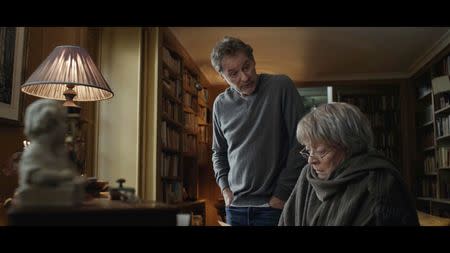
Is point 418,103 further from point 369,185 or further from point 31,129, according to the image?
point 31,129

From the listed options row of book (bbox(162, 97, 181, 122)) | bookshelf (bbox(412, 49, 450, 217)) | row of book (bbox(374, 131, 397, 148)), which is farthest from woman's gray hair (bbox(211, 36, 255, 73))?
row of book (bbox(374, 131, 397, 148))

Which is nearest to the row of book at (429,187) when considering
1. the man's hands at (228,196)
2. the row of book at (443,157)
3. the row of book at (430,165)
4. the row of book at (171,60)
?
the row of book at (430,165)

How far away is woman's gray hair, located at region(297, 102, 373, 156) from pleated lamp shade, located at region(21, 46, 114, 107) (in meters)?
0.94

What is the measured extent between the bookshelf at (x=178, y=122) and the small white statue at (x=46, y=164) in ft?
9.48

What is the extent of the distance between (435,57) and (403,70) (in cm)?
110

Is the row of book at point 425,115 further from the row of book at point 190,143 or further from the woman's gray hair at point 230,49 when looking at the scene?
the woman's gray hair at point 230,49

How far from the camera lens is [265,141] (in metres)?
1.62

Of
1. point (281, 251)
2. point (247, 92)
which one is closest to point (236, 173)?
point (247, 92)

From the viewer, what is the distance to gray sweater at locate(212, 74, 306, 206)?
160 centimetres

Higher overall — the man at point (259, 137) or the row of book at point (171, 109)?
the row of book at point (171, 109)

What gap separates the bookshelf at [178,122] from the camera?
4.19m

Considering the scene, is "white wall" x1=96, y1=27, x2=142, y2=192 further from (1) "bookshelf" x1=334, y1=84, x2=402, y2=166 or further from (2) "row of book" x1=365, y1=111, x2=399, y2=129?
(2) "row of book" x1=365, y1=111, x2=399, y2=129

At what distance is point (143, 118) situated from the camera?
3.87 m

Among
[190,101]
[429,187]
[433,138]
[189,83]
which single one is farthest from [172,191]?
[429,187]
